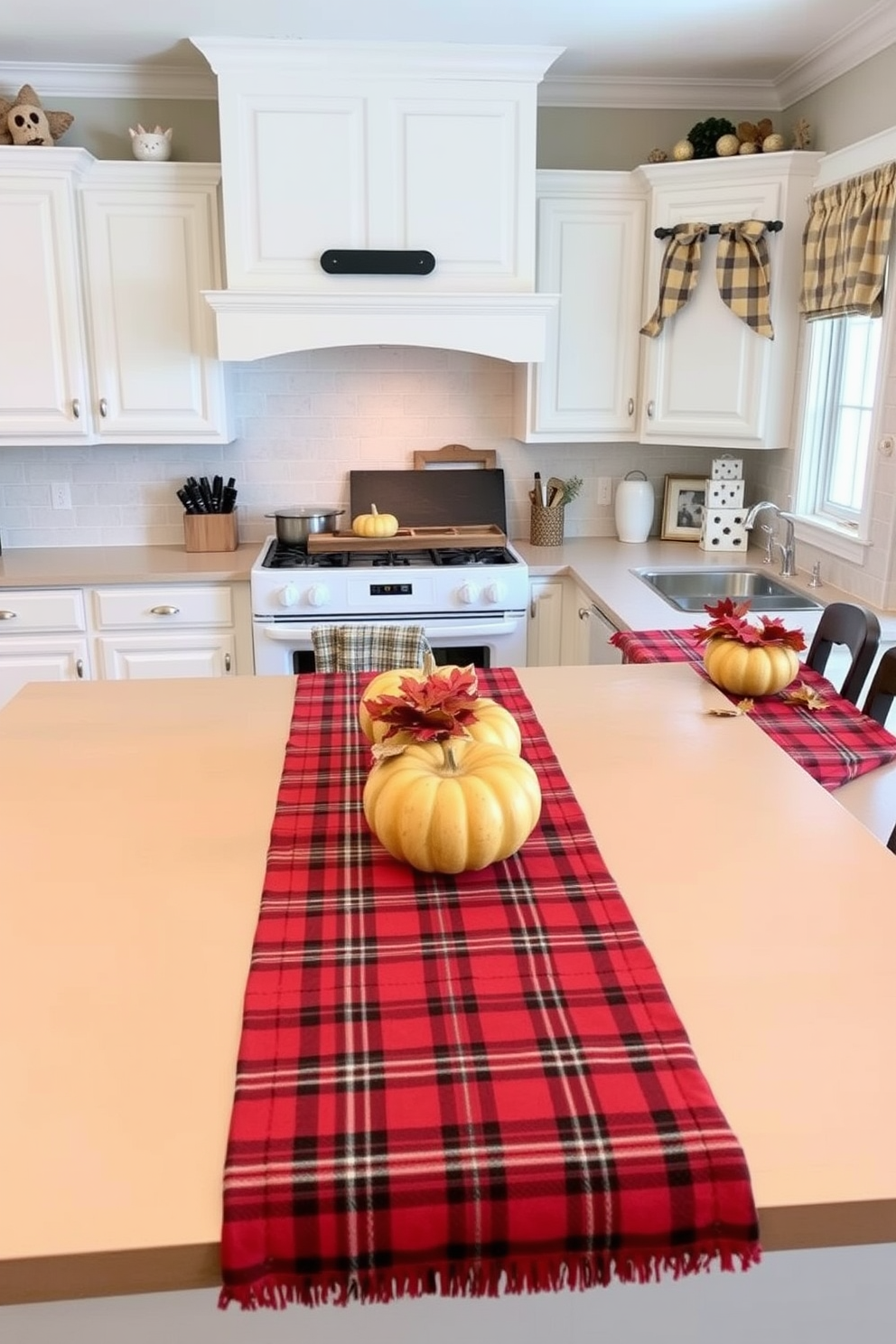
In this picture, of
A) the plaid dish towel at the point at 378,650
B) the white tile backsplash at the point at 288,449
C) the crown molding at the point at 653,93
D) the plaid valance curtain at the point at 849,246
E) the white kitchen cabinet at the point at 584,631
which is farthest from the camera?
the white tile backsplash at the point at 288,449

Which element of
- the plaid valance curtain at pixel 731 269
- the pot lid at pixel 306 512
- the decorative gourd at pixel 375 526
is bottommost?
the decorative gourd at pixel 375 526

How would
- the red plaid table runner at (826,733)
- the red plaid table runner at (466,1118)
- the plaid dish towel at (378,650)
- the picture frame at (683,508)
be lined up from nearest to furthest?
the red plaid table runner at (466,1118) → the red plaid table runner at (826,733) → the plaid dish towel at (378,650) → the picture frame at (683,508)

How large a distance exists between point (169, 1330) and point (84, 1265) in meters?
0.17

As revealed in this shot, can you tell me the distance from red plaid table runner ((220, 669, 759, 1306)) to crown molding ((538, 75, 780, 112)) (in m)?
3.49

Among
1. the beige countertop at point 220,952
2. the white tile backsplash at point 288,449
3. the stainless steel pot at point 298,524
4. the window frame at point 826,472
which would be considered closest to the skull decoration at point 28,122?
the white tile backsplash at point 288,449

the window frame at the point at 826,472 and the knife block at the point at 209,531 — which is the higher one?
the window frame at the point at 826,472

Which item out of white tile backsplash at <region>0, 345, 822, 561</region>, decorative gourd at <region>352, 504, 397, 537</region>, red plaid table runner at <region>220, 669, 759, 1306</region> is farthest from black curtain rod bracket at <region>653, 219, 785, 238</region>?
red plaid table runner at <region>220, 669, 759, 1306</region>

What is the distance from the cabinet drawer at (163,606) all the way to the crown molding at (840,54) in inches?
102

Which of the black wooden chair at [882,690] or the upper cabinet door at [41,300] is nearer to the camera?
the black wooden chair at [882,690]

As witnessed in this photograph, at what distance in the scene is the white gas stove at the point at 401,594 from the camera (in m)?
3.50

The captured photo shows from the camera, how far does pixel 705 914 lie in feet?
3.85

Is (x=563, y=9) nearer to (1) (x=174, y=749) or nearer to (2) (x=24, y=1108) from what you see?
(1) (x=174, y=749)

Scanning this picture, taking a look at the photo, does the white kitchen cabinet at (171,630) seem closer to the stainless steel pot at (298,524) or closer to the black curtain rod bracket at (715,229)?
the stainless steel pot at (298,524)

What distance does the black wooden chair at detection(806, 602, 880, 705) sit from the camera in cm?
219
